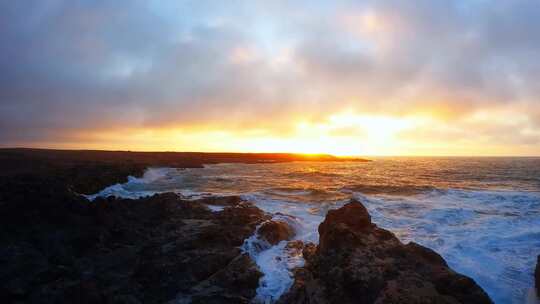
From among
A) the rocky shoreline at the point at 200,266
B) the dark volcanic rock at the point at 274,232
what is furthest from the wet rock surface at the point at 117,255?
the dark volcanic rock at the point at 274,232

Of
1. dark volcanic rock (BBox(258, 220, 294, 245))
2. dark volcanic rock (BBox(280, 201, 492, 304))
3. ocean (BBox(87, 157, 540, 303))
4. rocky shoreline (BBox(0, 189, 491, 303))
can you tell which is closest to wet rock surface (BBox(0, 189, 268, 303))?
rocky shoreline (BBox(0, 189, 491, 303))

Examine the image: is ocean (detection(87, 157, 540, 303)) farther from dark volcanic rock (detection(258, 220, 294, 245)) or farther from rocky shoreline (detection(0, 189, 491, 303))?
rocky shoreline (detection(0, 189, 491, 303))

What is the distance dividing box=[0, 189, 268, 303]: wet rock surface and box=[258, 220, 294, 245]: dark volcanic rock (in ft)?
1.69

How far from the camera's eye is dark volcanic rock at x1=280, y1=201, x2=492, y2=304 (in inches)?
291

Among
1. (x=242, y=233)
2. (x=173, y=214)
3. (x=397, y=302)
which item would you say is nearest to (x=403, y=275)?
(x=397, y=302)

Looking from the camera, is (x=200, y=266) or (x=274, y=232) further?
(x=274, y=232)

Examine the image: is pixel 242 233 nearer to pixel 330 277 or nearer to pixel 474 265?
pixel 330 277

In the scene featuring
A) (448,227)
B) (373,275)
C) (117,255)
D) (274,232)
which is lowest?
(117,255)

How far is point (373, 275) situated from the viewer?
8188 millimetres

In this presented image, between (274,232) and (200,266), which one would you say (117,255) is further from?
(274,232)

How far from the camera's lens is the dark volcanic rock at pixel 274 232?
44.9 feet

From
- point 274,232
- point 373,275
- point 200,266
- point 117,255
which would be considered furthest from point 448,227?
point 117,255

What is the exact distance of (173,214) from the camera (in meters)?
17.5

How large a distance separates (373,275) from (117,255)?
798cm
